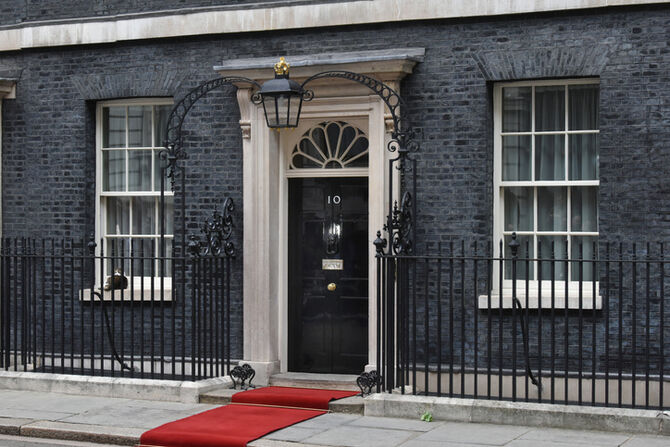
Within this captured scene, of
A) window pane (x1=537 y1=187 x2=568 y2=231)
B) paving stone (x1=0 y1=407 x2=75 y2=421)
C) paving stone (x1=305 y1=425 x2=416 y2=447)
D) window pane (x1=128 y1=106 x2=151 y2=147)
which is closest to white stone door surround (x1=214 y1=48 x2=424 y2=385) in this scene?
window pane (x1=128 y1=106 x2=151 y2=147)

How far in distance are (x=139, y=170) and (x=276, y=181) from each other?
1.85 meters

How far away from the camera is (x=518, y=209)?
10797 mm

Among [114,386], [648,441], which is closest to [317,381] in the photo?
[114,386]

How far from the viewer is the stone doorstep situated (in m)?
8.77

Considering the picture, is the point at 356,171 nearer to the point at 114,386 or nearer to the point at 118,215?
the point at 118,215

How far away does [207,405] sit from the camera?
34.2ft

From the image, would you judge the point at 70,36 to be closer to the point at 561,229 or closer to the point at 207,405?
the point at 207,405

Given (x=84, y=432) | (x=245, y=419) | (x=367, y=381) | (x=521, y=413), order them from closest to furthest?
1. (x=521, y=413)
2. (x=84, y=432)
3. (x=245, y=419)
4. (x=367, y=381)

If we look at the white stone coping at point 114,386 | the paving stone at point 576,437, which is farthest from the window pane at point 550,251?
the white stone coping at point 114,386

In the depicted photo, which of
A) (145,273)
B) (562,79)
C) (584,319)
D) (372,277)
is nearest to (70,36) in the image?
(145,273)

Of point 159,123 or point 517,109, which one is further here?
point 159,123

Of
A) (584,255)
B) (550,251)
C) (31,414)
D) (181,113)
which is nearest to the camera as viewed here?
(31,414)

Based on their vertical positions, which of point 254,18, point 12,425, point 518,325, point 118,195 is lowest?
point 12,425

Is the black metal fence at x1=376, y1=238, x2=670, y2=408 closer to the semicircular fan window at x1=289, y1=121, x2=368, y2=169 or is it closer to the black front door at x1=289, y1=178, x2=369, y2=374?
the black front door at x1=289, y1=178, x2=369, y2=374
